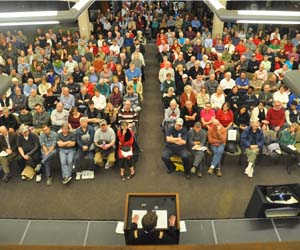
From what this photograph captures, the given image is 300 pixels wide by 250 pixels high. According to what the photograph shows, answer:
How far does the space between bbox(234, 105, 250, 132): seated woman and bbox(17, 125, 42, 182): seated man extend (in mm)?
3696

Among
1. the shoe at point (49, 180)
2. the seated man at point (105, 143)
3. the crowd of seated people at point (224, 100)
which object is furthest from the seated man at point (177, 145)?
the shoe at point (49, 180)

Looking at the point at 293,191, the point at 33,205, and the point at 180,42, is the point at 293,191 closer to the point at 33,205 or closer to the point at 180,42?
the point at 33,205

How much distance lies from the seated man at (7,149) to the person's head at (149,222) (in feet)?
9.77

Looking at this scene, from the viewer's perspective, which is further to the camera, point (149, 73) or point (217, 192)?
point (149, 73)

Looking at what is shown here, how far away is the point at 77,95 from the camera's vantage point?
690cm

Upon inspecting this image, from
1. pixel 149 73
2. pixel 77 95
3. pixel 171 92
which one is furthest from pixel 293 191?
pixel 149 73

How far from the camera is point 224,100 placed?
6555mm

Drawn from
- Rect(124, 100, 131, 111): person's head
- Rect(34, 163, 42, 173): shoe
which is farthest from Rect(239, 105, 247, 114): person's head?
Rect(34, 163, 42, 173): shoe

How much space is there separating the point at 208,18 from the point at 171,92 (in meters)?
6.01

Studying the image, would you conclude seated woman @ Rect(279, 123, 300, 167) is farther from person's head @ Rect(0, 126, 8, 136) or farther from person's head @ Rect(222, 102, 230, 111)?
person's head @ Rect(0, 126, 8, 136)

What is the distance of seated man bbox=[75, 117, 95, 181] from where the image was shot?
548 centimetres

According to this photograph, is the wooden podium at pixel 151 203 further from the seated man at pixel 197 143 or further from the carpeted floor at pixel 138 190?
the seated man at pixel 197 143

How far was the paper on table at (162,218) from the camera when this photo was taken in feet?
12.7

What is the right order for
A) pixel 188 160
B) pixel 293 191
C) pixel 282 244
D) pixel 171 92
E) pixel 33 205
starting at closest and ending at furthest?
pixel 282 244 → pixel 293 191 → pixel 33 205 → pixel 188 160 → pixel 171 92
